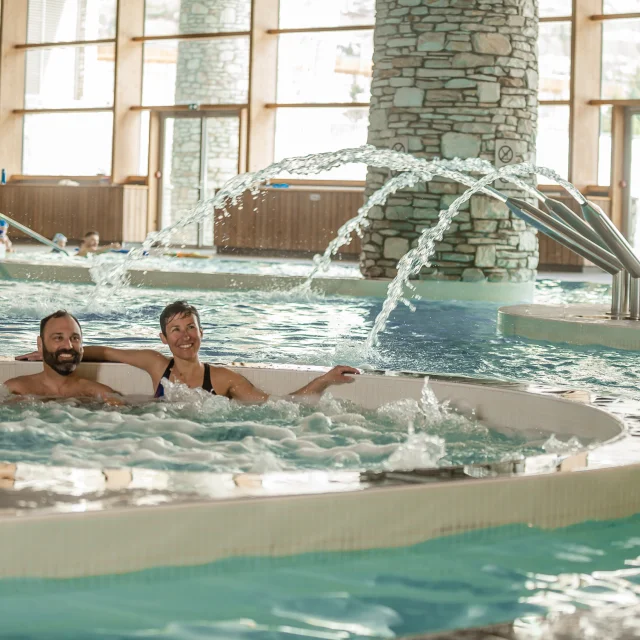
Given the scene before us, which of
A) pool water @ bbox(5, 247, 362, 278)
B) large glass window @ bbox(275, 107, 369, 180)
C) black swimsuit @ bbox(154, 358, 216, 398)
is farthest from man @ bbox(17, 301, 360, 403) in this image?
large glass window @ bbox(275, 107, 369, 180)

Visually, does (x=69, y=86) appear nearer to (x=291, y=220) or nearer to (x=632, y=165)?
(x=291, y=220)

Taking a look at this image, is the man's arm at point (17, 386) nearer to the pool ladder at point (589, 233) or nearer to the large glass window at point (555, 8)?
the pool ladder at point (589, 233)

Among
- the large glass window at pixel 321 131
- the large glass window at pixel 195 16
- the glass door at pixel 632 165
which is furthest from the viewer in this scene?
the large glass window at pixel 195 16

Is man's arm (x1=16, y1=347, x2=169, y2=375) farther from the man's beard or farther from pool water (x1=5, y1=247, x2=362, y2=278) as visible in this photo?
pool water (x1=5, y1=247, x2=362, y2=278)

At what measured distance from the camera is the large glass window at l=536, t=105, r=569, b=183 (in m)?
16.0

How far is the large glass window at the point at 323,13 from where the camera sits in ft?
57.1

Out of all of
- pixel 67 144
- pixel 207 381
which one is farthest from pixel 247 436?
pixel 67 144

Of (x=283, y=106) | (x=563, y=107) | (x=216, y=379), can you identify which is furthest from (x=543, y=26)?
(x=216, y=379)

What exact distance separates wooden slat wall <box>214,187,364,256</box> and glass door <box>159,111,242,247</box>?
1053mm

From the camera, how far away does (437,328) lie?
805 cm

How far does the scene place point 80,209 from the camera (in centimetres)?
1911

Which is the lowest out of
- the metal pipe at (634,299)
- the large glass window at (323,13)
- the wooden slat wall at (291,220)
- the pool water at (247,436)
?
the pool water at (247,436)

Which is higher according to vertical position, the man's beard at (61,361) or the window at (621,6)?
the window at (621,6)

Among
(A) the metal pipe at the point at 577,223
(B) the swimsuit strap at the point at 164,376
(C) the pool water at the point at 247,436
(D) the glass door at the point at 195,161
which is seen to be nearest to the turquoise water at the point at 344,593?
(C) the pool water at the point at 247,436
